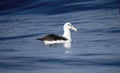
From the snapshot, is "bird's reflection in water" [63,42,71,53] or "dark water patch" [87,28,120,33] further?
"dark water patch" [87,28,120,33]

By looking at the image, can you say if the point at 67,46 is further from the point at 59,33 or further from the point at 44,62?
the point at 59,33

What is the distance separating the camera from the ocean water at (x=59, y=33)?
23.3 m

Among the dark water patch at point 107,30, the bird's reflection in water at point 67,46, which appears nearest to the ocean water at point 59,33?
the dark water patch at point 107,30

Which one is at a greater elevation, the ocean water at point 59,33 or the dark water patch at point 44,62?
the ocean water at point 59,33

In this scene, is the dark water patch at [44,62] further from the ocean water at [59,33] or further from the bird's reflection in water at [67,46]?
the bird's reflection in water at [67,46]

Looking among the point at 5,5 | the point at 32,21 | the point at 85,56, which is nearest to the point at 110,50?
the point at 85,56

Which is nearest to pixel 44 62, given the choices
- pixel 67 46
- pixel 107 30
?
pixel 67 46

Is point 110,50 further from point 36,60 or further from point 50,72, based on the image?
point 50,72

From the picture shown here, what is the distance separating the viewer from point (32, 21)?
42344 mm

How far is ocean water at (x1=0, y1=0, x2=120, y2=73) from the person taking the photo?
23312 millimetres

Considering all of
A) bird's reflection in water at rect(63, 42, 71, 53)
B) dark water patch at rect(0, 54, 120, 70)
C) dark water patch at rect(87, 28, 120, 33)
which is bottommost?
dark water patch at rect(0, 54, 120, 70)

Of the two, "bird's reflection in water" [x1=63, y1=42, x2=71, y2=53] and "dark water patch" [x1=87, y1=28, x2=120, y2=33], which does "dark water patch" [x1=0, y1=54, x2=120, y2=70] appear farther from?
"dark water patch" [x1=87, y1=28, x2=120, y2=33]

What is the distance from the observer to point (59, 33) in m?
35.4

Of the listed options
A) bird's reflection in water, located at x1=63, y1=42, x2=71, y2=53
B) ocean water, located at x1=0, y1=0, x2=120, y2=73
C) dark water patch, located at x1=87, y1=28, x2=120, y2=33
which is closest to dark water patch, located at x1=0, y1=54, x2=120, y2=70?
ocean water, located at x1=0, y1=0, x2=120, y2=73
